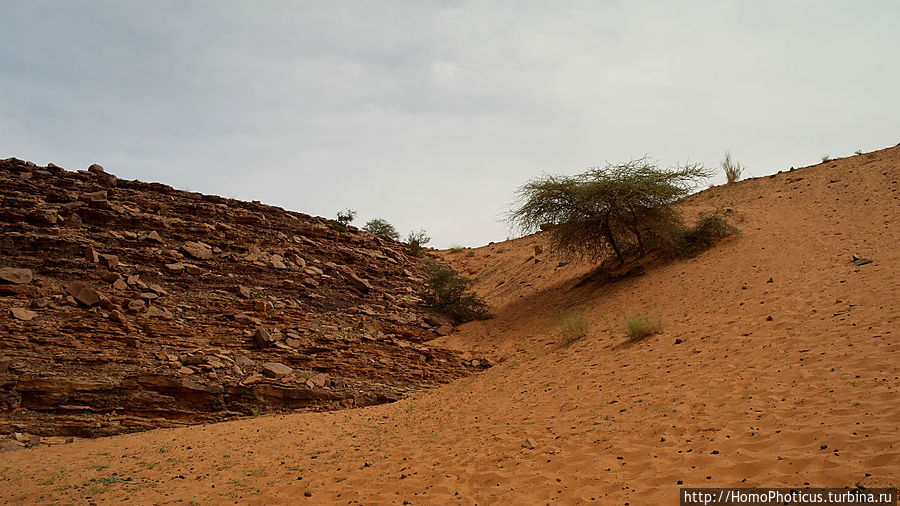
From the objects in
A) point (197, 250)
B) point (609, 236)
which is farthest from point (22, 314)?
point (609, 236)

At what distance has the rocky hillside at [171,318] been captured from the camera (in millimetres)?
9500

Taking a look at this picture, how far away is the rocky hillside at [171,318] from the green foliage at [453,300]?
892 millimetres

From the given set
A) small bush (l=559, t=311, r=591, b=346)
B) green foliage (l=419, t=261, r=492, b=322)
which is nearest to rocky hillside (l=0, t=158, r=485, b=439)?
green foliage (l=419, t=261, r=492, b=322)

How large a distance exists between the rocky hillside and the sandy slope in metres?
0.94

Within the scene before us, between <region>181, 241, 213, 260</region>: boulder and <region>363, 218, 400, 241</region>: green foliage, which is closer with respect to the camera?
<region>181, 241, 213, 260</region>: boulder

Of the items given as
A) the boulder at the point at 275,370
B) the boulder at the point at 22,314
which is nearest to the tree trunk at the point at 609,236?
the boulder at the point at 275,370

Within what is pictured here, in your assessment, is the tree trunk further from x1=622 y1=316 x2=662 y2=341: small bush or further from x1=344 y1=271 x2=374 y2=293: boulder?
x1=344 y1=271 x2=374 y2=293: boulder

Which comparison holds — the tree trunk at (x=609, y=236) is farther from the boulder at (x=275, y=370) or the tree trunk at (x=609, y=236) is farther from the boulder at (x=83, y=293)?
the boulder at (x=83, y=293)

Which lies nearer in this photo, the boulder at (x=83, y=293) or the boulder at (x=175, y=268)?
the boulder at (x=83, y=293)

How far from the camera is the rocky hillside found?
31.2 feet

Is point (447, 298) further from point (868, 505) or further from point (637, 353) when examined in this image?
point (868, 505)

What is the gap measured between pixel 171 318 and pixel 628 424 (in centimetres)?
1046

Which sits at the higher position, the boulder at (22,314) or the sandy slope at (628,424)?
the boulder at (22,314)

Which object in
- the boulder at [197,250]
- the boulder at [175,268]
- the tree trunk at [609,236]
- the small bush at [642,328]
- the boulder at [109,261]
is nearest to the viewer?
the small bush at [642,328]
